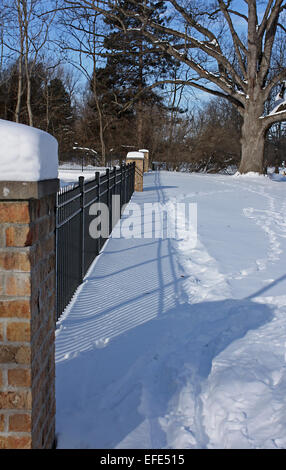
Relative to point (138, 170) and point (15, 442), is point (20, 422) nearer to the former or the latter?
point (15, 442)

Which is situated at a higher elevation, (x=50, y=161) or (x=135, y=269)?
(x=50, y=161)

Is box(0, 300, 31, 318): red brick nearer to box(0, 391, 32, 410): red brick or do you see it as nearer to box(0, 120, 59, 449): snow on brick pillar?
box(0, 120, 59, 449): snow on brick pillar

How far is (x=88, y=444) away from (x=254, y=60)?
960 inches

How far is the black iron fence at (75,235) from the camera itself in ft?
15.1

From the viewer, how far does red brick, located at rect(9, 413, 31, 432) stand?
206cm

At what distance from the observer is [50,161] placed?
2223 millimetres

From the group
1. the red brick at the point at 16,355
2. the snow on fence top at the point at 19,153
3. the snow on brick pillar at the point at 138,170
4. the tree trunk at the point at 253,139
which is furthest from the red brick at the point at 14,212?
the tree trunk at the point at 253,139

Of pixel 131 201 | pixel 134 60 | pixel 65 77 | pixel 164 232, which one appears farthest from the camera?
pixel 65 77

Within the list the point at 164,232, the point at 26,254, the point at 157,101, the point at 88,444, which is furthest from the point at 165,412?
the point at 157,101

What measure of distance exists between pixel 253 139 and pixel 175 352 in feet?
74.4

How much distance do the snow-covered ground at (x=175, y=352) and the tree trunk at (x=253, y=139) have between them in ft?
60.8

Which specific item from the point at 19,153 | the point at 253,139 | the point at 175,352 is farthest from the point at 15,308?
the point at 253,139

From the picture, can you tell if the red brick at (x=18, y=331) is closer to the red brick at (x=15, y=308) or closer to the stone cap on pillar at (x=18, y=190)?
the red brick at (x=15, y=308)

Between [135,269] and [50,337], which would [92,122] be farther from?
[50,337]
